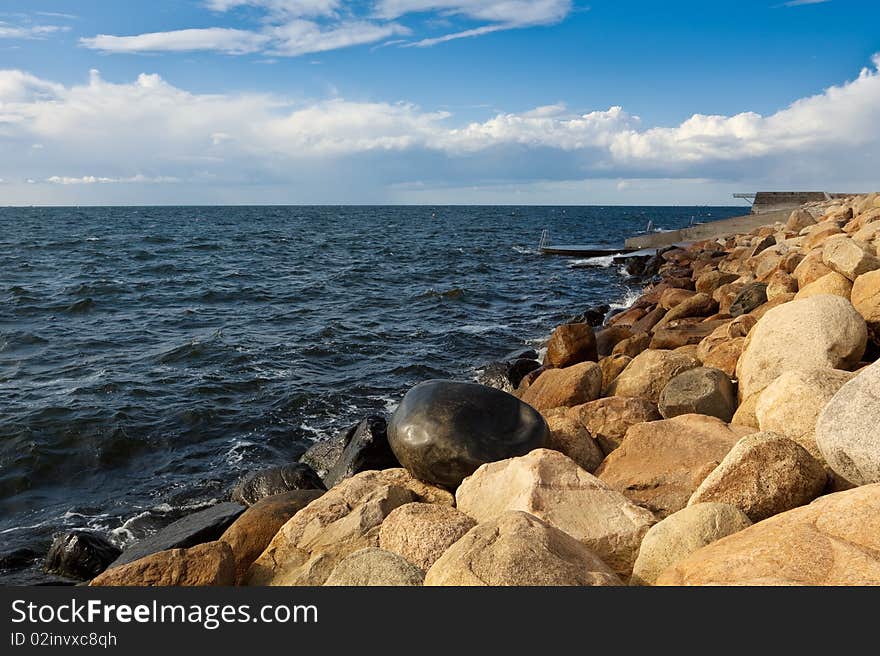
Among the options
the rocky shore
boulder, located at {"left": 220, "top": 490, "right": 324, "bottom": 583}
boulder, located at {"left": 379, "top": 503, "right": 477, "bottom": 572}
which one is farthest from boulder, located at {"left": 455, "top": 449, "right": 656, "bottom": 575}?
boulder, located at {"left": 220, "top": 490, "right": 324, "bottom": 583}

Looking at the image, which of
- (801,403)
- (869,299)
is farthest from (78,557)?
(869,299)

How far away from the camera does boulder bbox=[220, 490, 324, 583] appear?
530cm

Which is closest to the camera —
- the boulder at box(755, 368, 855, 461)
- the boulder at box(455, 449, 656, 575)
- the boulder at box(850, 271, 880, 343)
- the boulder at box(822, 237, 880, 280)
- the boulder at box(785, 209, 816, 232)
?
the boulder at box(455, 449, 656, 575)

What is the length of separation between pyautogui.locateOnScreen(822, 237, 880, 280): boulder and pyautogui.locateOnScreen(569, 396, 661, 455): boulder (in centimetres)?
390

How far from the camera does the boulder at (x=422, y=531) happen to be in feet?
13.9

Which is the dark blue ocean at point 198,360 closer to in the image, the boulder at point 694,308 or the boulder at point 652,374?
the boulder at point 694,308

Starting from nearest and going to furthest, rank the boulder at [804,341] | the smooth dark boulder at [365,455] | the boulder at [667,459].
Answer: the boulder at [667,459]
the boulder at [804,341]
the smooth dark boulder at [365,455]

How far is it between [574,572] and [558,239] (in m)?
51.7

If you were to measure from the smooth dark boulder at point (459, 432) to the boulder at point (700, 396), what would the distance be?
63.8 inches

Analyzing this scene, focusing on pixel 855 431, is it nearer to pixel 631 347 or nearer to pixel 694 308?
pixel 631 347

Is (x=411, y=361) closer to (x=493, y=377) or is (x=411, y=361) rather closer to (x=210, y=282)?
(x=493, y=377)

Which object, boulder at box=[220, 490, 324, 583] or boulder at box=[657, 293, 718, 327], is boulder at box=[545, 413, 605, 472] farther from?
boulder at box=[657, 293, 718, 327]

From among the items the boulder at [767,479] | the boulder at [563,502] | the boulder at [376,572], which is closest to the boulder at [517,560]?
the boulder at [376,572]
